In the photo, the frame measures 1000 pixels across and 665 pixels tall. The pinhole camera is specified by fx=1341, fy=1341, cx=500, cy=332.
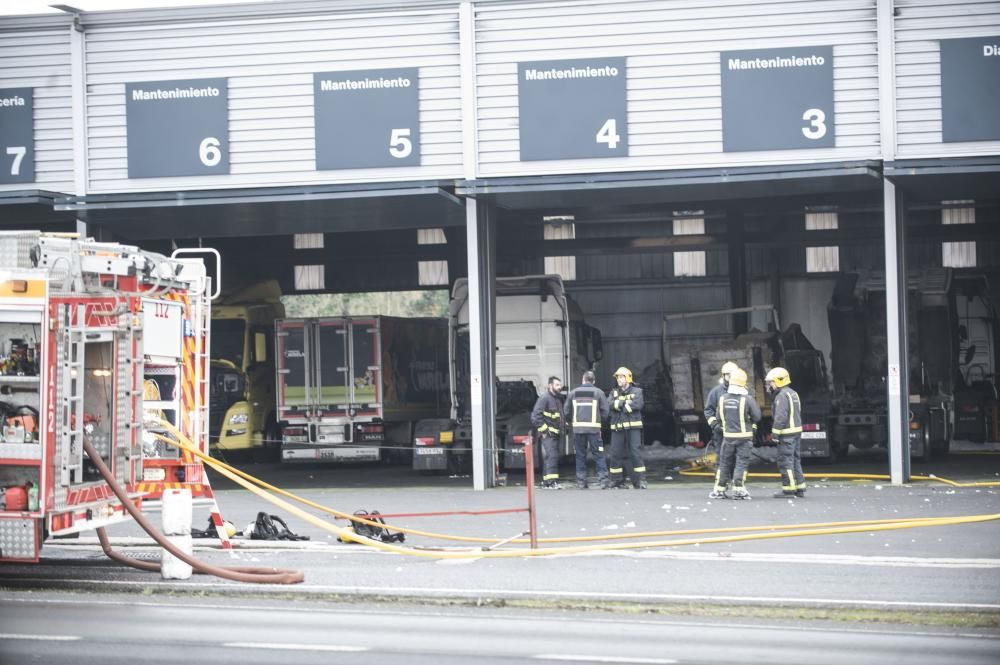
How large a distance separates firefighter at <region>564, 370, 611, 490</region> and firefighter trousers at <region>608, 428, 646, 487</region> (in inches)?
9.6

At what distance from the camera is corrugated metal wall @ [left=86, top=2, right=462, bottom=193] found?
21297 mm

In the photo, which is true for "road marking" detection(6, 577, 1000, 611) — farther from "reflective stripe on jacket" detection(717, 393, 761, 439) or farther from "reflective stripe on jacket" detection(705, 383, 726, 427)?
"reflective stripe on jacket" detection(705, 383, 726, 427)

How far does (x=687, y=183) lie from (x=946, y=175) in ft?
12.8

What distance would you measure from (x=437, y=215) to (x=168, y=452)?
10881mm

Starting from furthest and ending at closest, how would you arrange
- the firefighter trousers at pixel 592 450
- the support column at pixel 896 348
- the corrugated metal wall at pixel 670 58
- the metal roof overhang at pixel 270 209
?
the metal roof overhang at pixel 270 209 → the firefighter trousers at pixel 592 450 → the support column at pixel 896 348 → the corrugated metal wall at pixel 670 58

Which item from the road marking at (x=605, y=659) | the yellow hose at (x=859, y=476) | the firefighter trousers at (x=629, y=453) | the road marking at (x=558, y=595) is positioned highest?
the firefighter trousers at (x=629, y=453)

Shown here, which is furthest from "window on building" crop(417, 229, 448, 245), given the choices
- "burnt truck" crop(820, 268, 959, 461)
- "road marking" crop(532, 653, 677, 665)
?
"road marking" crop(532, 653, 677, 665)

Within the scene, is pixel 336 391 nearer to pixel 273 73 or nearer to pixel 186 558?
pixel 273 73

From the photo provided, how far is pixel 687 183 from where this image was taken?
20.7m

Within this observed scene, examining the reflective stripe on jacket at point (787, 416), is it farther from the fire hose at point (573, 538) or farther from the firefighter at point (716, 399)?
the fire hose at point (573, 538)

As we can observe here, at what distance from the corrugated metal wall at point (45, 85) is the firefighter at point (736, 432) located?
11377mm

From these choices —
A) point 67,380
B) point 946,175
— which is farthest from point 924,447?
point 67,380

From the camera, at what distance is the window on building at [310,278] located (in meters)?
37.4

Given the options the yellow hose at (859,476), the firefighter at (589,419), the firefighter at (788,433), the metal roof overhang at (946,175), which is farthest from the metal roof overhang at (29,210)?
the metal roof overhang at (946,175)
